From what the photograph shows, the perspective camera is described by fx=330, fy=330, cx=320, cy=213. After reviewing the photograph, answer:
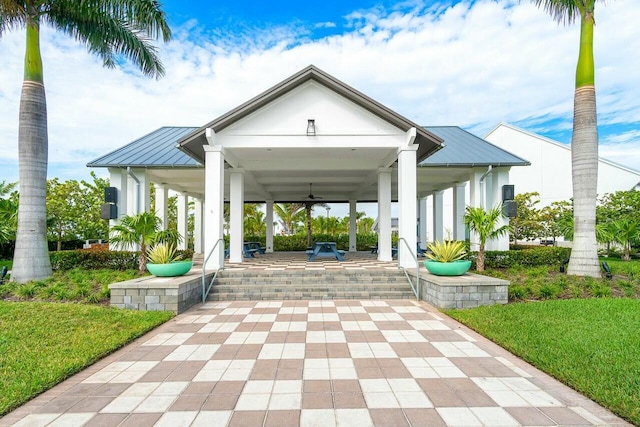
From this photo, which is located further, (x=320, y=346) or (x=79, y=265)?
(x=79, y=265)

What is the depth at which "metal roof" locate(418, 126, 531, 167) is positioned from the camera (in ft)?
40.6

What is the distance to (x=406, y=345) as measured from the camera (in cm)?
494

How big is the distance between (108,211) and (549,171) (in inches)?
1097

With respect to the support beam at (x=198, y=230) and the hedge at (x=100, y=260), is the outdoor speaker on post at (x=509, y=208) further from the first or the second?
the support beam at (x=198, y=230)

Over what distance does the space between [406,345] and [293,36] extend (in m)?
11.7

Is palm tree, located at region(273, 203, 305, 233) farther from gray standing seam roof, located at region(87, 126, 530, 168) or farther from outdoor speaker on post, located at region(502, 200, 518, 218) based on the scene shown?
outdoor speaker on post, located at region(502, 200, 518, 218)

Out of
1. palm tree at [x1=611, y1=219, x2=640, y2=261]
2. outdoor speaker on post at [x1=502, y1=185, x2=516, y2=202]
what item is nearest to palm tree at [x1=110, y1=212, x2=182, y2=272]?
outdoor speaker on post at [x1=502, y1=185, x2=516, y2=202]

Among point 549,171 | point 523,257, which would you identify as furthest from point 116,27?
point 549,171

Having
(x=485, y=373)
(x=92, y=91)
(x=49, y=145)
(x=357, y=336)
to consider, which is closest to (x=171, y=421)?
(x=357, y=336)

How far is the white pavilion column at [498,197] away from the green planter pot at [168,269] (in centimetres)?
1090

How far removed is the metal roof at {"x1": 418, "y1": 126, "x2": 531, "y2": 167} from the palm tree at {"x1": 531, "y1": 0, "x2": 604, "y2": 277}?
351 centimetres

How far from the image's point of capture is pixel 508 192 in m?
12.2

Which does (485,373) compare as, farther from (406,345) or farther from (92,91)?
(92,91)

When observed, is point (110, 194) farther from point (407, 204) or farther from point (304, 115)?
point (407, 204)
